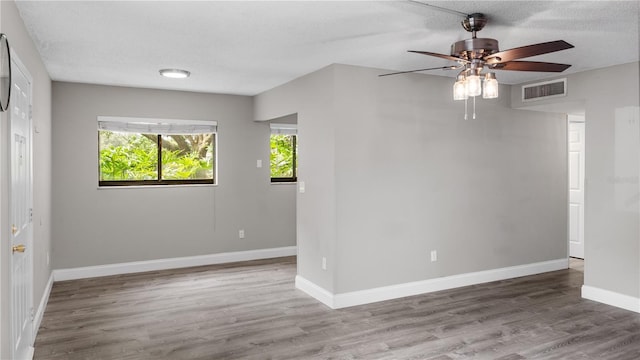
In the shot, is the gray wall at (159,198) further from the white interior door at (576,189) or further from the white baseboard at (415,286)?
the white interior door at (576,189)

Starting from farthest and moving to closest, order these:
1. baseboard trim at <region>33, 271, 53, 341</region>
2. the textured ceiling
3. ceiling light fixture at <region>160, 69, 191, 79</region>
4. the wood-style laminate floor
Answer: ceiling light fixture at <region>160, 69, 191, 79</region>, baseboard trim at <region>33, 271, 53, 341</region>, the wood-style laminate floor, the textured ceiling

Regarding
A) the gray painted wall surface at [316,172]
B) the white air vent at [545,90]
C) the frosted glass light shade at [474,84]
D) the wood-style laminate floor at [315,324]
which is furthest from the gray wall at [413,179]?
the frosted glass light shade at [474,84]

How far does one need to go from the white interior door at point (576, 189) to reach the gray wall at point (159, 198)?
4082 millimetres

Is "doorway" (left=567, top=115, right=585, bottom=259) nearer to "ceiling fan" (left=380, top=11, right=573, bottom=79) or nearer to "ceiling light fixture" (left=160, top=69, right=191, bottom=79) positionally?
"ceiling fan" (left=380, top=11, right=573, bottom=79)

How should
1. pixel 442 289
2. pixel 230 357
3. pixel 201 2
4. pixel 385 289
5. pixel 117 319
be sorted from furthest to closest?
pixel 442 289, pixel 385 289, pixel 117 319, pixel 230 357, pixel 201 2

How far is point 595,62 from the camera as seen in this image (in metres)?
4.18

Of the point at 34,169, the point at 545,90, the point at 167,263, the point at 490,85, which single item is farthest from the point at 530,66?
the point at 167,263

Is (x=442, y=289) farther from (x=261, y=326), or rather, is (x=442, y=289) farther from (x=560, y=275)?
(x=261, y=326)

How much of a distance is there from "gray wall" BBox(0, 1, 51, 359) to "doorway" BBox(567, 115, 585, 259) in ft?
21.1

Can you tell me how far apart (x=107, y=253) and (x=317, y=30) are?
400 cm

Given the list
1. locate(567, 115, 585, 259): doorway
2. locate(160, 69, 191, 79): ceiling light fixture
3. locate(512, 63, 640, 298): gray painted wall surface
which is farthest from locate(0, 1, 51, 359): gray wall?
locate(567, 115, 585, 259): doorway

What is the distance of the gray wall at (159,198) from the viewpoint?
529cm

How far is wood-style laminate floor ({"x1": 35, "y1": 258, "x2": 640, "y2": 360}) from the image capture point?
3.26m

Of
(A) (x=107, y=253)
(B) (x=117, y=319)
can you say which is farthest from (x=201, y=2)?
(A) (x=107, y=253)
